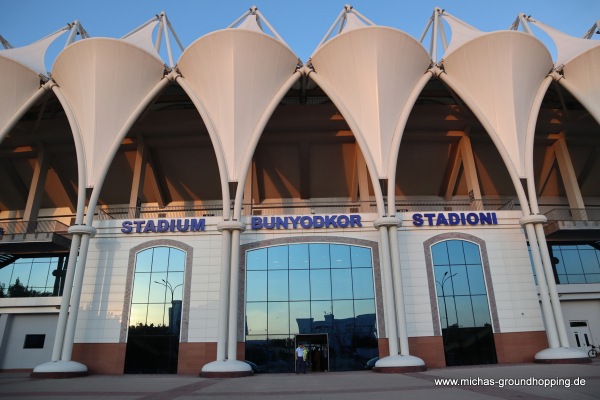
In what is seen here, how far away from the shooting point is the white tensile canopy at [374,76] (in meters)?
22.2

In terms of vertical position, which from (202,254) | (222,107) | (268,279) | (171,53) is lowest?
(268,279)

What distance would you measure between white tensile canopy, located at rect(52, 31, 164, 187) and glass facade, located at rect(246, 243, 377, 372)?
34.3ft

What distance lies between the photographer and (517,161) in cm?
2267

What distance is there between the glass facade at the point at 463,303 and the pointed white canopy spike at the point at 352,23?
13.7 m

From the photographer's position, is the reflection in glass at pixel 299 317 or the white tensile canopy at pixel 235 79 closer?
the reflection in glass at pixel 299 317

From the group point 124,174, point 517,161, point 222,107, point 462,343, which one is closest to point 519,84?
point 517,161

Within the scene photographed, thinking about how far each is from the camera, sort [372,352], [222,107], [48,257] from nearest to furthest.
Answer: [372,352] → [222,107] → [48,257]

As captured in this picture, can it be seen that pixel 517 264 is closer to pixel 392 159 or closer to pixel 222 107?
pixel 392 159

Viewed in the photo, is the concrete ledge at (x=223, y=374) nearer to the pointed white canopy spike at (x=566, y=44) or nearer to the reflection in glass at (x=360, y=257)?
the reflection in glass at (x=360, y=257)

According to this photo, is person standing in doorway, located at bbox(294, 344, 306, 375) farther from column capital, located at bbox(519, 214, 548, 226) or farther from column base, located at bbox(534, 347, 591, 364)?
column capital, located at bbox(519, 214, 548, 226)

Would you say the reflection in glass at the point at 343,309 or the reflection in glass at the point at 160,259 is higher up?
the reflection in glass at the point at 160,259

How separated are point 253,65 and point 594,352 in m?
26.0

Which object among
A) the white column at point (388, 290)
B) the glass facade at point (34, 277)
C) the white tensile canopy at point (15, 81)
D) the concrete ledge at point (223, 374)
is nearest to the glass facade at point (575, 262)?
the white column at point (388, 290)

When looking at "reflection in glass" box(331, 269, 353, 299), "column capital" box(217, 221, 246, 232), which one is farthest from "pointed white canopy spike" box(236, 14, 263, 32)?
"reflection in glass" box(331, 269, 353, 299)
